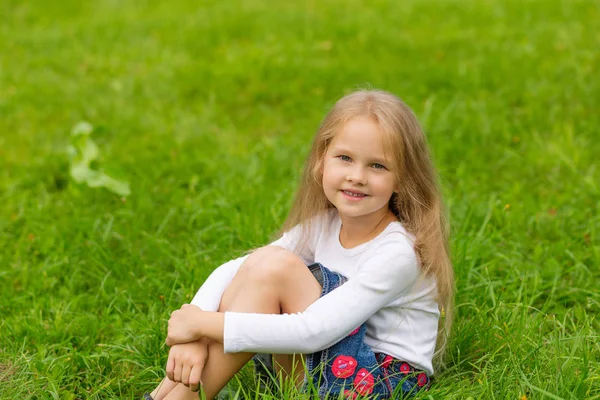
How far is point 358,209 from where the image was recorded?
218 centimetres

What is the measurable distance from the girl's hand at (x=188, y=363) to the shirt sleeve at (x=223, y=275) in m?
0.19

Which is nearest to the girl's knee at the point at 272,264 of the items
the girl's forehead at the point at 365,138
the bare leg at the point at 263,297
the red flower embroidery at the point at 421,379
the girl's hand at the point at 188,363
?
the bare leg at the point at 263,297

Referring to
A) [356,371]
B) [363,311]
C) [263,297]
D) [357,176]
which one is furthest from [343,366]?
[357,176]

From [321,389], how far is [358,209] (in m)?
0.49

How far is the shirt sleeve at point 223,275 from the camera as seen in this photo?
229cm

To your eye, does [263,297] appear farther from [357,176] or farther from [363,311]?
[357,176]

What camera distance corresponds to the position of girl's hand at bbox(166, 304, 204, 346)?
2.06 m

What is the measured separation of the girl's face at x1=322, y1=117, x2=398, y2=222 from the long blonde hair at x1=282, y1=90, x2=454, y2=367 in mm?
28

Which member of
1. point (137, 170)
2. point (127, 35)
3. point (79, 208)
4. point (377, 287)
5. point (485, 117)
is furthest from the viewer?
point (127, 35)

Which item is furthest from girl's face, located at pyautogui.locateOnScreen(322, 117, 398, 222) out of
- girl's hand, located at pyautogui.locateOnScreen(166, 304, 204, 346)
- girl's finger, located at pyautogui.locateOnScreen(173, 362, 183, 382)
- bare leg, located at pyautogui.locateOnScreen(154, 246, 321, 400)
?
girl's finger, located at pyautogui.locateOnScreen(173, 362, 183, 382)

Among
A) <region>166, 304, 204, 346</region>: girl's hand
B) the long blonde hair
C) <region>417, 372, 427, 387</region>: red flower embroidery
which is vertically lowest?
<region>417, 372, 427, 387</region>: red flower embroidery

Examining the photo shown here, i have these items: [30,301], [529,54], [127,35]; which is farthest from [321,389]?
[127,35]

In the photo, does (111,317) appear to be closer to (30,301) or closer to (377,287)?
(30,301)

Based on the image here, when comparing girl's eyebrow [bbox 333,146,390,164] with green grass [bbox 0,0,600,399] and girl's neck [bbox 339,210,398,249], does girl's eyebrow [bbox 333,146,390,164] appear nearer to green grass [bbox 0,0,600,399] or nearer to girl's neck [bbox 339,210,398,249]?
girl's neck [bbox 339,210,398,249]
